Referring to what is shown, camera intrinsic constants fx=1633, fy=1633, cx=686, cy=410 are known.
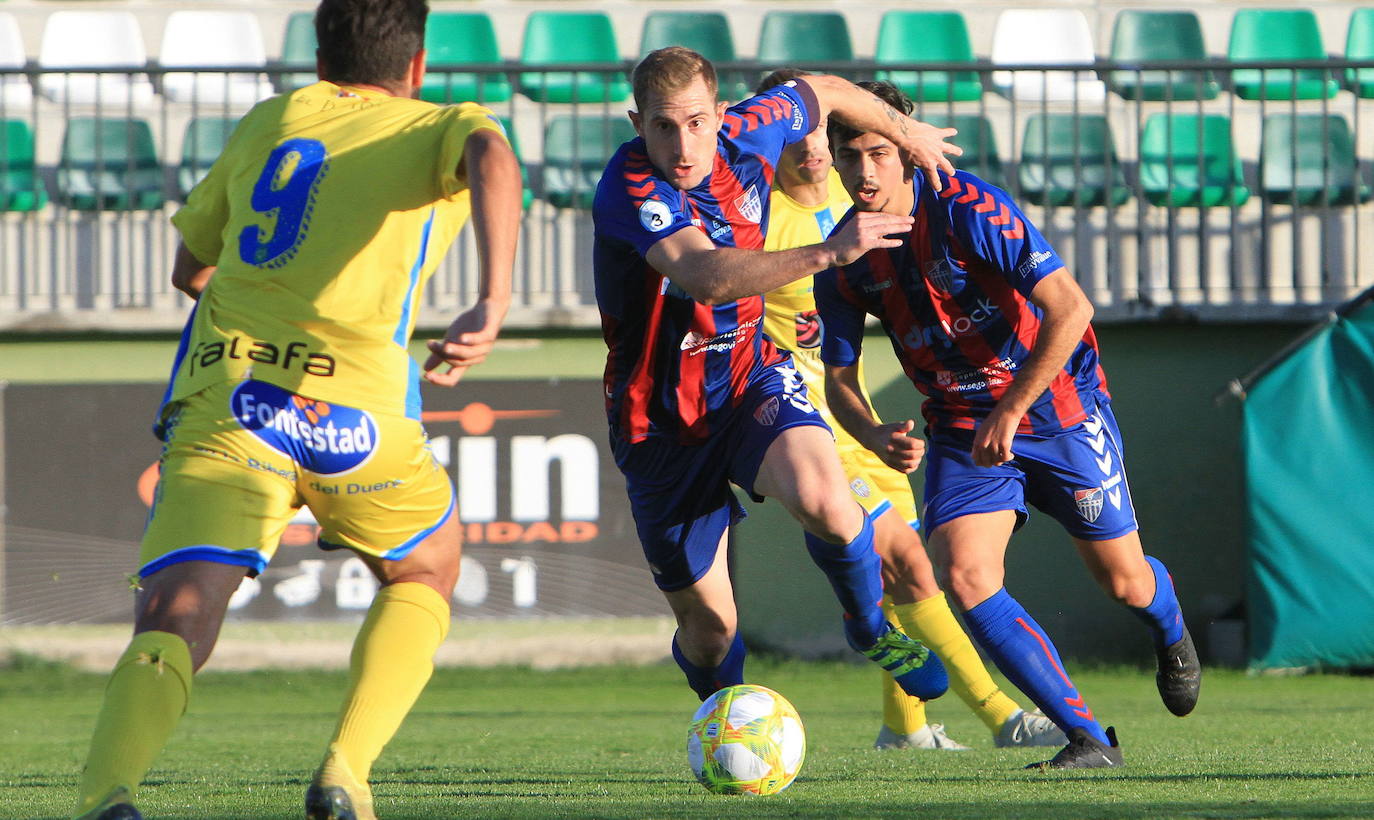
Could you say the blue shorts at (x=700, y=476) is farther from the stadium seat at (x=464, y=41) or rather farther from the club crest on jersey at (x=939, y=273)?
the stadium seat at (x=464, y=41)

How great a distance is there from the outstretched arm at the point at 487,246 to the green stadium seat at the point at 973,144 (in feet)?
26.8

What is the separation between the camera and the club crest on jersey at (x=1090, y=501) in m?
5.24

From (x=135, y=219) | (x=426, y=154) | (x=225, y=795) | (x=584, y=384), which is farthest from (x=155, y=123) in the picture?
(x=426, y=154)

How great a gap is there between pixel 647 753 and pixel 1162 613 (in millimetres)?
2041

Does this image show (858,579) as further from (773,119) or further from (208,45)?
(208,45)

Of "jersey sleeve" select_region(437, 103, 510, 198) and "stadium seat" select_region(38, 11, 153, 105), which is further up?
"jersey sleeve" select_region(437, 103, 510, 198)

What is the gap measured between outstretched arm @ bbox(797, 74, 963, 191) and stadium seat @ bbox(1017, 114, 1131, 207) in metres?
6.28

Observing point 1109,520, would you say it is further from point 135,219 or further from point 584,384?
point 135,219

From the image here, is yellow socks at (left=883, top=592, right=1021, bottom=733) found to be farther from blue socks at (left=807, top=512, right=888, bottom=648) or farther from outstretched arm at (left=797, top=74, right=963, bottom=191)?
outstretched arm at (left=797, top=74, right=963, bottom=191)

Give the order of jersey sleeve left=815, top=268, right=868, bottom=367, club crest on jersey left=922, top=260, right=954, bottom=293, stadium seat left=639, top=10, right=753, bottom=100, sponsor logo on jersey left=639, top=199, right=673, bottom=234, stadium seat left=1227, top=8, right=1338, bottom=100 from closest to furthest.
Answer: sponsor logo on jersey left=639, top=199, right=673, bottom=234
club crest on jersey left=922, top=260, right=954, bottom=293
jersey sleeve left=815, top=268, right=868, bottom=367
stadium seat left=1227, top=8, right=1338, bottom=100
stadium seat left=639, top=10, right=753, bottom=100

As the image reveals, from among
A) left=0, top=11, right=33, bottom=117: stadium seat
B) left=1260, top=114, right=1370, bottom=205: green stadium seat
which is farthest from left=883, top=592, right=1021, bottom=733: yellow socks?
left=0, top=11, right=33, bottom=117: stadium seat

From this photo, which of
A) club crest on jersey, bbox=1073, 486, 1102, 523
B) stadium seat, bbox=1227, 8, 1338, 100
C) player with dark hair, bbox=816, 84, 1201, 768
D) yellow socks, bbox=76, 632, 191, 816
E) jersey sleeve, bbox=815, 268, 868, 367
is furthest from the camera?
stadium seat, bbox=1227, 8, 1338, 100

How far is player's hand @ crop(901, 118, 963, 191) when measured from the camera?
194 inches

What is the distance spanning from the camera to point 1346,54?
12.8m
